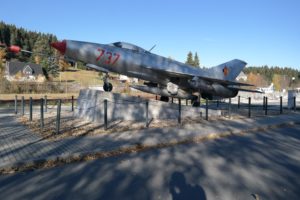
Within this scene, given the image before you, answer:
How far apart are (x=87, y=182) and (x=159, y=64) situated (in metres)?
9.08

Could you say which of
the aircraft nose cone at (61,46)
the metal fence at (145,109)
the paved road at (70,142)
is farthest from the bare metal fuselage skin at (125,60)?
the paved road at (70,142)

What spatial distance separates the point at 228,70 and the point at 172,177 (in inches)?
535

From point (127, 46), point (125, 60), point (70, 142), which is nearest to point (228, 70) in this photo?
point (127, 46)

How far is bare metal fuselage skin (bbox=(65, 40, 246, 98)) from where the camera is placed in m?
10.9

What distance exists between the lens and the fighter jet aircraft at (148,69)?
10.8 meters

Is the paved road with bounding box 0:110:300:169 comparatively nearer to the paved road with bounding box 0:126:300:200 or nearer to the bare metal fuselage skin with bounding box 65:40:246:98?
the paved road with bounding box 0:126:300:200

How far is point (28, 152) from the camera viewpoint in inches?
255

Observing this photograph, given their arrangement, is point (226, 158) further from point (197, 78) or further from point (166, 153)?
point (197, 78)

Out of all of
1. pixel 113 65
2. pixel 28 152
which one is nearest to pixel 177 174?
pixel 28 152

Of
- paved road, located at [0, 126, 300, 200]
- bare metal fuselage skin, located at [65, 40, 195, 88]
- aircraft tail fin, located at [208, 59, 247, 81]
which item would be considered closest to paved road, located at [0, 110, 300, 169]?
paved road, located at [0, 126, 300, 200]

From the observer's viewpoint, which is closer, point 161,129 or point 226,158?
point 226,158

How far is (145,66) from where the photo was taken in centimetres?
1248

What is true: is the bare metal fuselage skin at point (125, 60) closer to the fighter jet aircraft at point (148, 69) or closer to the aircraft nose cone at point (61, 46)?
the fighter jet aircraft at point (148, 69)

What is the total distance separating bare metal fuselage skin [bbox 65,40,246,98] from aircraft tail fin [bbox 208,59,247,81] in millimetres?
1446
